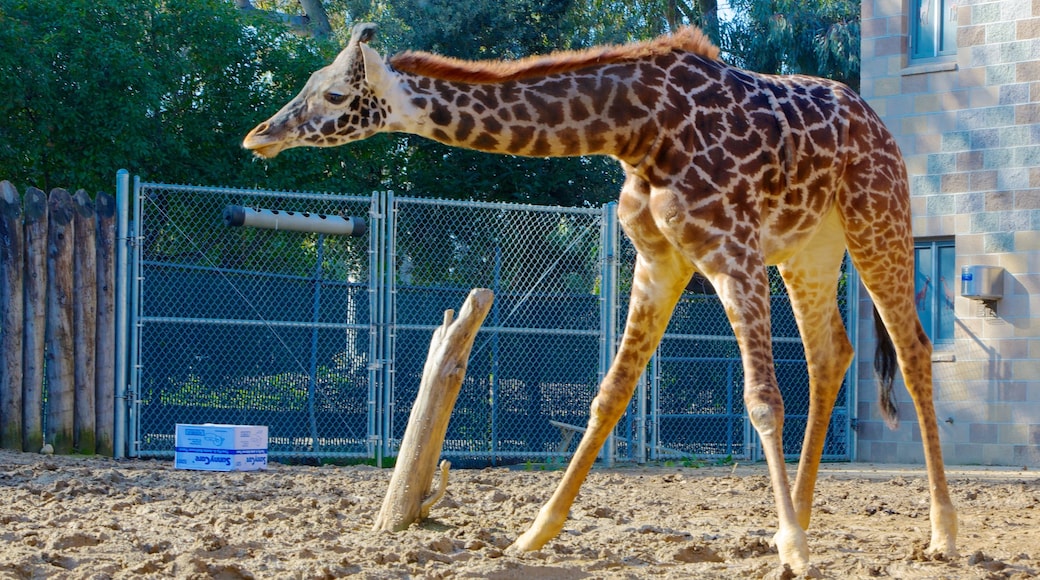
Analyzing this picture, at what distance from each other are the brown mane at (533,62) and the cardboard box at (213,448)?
542 cm

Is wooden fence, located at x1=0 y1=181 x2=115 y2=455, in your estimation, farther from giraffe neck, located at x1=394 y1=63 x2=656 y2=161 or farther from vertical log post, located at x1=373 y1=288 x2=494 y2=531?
giraffe neck, located at x1=394 y1=63 x2=656 y2=161

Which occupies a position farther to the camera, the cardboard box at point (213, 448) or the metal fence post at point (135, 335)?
the metal fence post at point (135, 335)

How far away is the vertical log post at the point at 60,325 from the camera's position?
10.7 meters

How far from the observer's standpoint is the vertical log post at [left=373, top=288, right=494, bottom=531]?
6.29 m

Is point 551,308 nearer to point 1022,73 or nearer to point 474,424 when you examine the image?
point 474,424

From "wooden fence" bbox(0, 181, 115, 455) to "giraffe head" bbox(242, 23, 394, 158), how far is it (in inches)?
250

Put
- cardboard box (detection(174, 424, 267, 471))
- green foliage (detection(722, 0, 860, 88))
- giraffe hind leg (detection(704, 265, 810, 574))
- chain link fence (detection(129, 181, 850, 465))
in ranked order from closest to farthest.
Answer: giraffe hind leg (detection(704, 265, 810, 574))
cardboard box (detection(174, 424, 267, 471))
chain link fence (detection(129, 181, 850, 465))
green foliage (detection(722, 0, 860, 88))

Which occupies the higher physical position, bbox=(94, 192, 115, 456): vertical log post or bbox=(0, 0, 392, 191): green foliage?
bbox=(0, 0, 392, 191): green foliage

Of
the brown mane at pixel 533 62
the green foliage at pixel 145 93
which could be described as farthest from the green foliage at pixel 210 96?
the brown mane at pixel 533 62

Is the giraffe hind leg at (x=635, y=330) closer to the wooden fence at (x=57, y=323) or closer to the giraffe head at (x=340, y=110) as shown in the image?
the giraffe head at (x=340, y=110)

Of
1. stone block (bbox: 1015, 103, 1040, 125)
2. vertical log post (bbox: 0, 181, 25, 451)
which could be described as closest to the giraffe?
vertical log post (bbox: 0, 181, 25, 451)

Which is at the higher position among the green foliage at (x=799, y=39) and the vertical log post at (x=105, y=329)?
the green foliage at (x=799, y=39)

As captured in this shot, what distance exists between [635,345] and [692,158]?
1.01 m

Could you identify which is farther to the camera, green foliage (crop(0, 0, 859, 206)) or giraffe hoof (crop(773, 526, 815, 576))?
green foliage (crop(0, 0, 859, 206))
